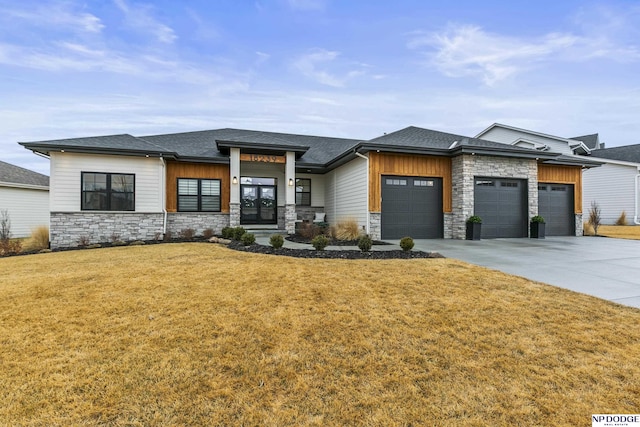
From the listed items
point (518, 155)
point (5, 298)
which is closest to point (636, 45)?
point (518, 155)

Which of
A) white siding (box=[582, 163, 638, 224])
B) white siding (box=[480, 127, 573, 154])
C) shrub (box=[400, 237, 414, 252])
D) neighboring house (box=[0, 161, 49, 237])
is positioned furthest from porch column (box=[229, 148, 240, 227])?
white siding (box=[582, 163, 638, 224])

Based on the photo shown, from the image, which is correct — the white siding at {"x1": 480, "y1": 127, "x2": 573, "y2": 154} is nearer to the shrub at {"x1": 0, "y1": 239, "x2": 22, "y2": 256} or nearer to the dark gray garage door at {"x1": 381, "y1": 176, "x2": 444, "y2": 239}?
the dark gray garage door at {"x1": 381, "y1": 176, "x2": 444, "y2": 239}

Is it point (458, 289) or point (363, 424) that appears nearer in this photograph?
point (363, 424)

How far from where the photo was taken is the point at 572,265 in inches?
255

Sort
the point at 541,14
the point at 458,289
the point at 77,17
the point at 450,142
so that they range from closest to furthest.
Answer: the point at 458,289, the point at 77,17, the point at 541,14, the point at 450,142

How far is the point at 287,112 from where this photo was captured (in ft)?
70.1

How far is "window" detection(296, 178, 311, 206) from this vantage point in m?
15.4

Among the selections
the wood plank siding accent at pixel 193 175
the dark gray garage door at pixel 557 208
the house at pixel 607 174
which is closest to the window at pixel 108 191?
the wood plank siding accent at pixel 193 175

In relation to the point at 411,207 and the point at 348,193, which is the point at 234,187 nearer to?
the point at 348,193

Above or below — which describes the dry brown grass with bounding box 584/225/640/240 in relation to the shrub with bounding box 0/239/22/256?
above

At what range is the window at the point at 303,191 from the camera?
607 inches

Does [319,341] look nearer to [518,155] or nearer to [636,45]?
[518,155]

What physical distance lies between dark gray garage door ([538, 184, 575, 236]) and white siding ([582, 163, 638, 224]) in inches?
235

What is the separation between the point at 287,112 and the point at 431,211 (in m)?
13.9
